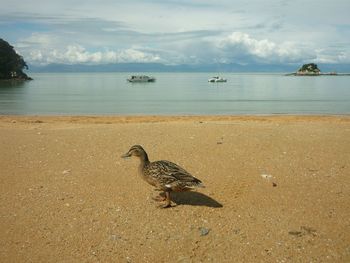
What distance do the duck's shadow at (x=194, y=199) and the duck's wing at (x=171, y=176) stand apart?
529mm

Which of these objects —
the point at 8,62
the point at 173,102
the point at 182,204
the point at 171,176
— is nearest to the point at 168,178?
the point at 171,176

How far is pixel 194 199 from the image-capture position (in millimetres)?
6926

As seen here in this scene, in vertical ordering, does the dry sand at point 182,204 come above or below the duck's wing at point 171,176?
below

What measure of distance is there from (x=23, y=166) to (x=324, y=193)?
6147mm

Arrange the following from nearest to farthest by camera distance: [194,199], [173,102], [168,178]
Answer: [168,178] → [194,199] → [173,102]

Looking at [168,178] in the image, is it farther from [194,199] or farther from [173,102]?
[173,102]

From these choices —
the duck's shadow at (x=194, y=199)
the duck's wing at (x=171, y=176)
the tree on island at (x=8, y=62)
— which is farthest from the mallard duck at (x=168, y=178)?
the tree on island at (x=8, y=62)

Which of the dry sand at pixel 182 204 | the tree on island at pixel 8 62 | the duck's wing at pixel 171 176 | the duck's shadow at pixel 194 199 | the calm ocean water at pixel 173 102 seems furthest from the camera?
the tree on island at pixel 8 62

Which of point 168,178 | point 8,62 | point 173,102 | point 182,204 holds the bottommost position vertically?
point 173,102

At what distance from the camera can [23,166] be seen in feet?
28.7

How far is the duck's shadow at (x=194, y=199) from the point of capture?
21.9 ft

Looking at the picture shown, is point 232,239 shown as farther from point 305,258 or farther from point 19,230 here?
point 19,230

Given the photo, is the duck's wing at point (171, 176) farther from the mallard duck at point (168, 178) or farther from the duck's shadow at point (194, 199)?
the duck's shadow at point (194, 199)

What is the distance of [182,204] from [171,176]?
59cm
